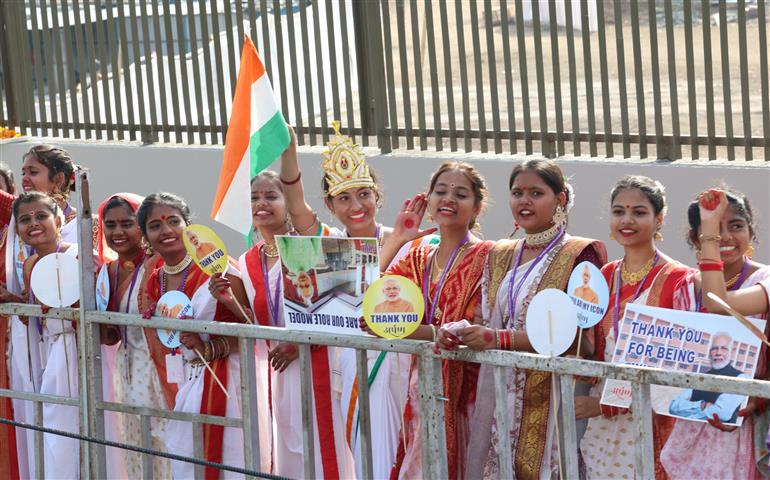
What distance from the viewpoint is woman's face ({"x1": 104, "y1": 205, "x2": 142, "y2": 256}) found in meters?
5.20

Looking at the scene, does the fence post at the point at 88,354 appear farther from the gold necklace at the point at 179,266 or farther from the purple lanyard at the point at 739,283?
the purple lanyard at the point at 739,283

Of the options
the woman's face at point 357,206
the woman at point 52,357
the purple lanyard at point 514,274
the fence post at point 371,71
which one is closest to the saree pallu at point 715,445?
the purple lanyard at point 514,274

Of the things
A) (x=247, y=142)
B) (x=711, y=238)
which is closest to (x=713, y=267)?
(x=711, y=238)

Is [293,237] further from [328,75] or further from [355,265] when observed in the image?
[328,75]

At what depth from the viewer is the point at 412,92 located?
7.71 m

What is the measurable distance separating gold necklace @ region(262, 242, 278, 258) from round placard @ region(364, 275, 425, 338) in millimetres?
1128

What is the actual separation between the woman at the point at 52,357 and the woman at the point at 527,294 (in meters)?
1.75

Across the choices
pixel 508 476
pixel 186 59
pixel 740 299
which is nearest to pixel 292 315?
pixel 508 476

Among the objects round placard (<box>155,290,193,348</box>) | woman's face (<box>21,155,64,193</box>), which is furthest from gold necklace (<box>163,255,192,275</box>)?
woman's face (<box>21,155,64,193</box>)

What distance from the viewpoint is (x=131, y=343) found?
16.6ft

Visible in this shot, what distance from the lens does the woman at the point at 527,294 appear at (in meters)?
4.19

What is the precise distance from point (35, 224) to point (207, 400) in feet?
A: 3.79

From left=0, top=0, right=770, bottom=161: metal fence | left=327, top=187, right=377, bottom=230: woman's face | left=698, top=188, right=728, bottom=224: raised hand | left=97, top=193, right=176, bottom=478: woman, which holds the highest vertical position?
left=0, top=0, right=770, bottom=161: metal fence

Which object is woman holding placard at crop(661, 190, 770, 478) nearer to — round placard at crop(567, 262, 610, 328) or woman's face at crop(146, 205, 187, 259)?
round placard at crop(567, 262, 610, 328)
